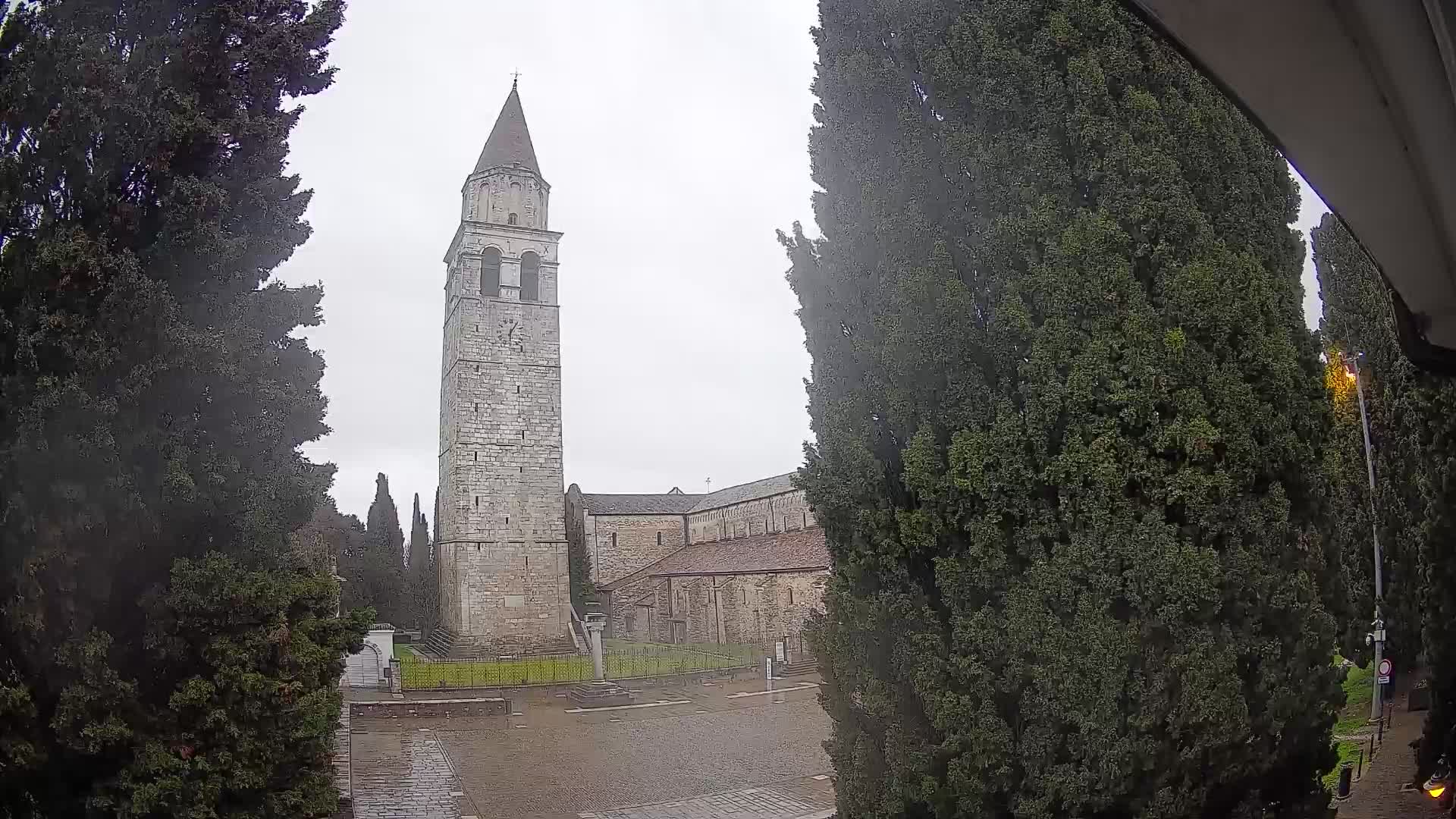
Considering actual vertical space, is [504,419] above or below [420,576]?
above

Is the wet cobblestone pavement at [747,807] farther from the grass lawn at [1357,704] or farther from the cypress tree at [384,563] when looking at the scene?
the cypress tree at [384,563]

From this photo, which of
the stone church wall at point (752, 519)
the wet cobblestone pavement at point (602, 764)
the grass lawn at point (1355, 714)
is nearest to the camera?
the grass lawn at point (1355, 714)

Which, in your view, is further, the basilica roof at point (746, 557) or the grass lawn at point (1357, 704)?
the basilica roof at point (746, 557)

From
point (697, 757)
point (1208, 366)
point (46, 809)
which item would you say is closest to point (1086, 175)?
point (1208, 366)

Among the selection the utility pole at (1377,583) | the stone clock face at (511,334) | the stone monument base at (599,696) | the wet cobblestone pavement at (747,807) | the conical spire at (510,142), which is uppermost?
the conical spire at (510,142)

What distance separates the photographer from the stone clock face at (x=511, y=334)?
1278 inches

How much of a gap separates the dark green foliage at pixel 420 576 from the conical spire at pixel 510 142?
1806 cm

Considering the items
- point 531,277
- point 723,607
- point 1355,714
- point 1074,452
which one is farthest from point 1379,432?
point 531,277

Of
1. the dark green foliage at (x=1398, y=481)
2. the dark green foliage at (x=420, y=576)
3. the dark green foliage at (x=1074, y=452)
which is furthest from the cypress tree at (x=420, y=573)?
the dark green foliage at (x=1074, y=452)

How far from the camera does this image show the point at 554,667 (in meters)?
26.3

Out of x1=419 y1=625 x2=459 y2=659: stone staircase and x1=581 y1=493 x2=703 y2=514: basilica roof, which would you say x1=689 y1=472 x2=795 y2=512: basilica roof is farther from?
x1=419 y1=625 x2=459 y2=659: stone staircase

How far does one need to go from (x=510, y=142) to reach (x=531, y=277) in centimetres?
554

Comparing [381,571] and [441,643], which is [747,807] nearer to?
[441,643]

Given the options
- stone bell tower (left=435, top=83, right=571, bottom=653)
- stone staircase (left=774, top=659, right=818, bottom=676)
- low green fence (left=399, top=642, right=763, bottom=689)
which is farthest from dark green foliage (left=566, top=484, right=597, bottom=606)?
stone staircase (left=774, top=659, right=818, bottom=676)
